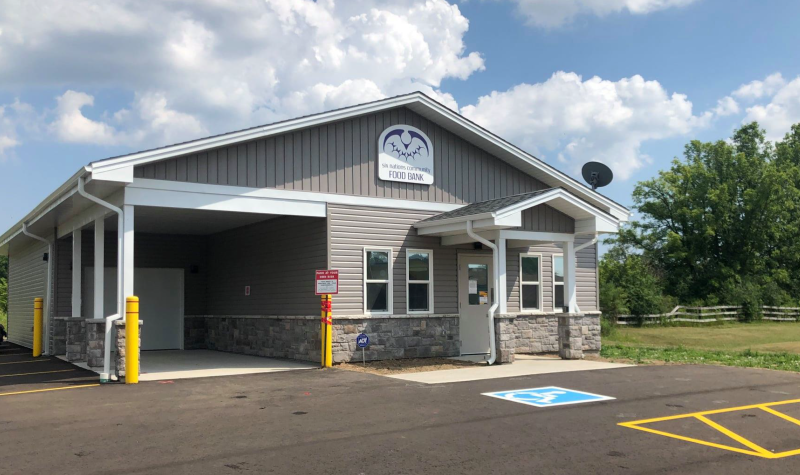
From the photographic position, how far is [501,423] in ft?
27.2

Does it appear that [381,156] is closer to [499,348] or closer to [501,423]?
[499,348]

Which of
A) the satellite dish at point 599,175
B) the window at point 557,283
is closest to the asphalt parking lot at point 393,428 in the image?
the window at point 557,283

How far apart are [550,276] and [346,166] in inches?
246

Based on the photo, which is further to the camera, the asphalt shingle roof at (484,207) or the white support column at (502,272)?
the white support column at (502,272)

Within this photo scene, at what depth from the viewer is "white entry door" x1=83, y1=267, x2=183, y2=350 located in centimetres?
1952

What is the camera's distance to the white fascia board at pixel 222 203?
1265 centimetres

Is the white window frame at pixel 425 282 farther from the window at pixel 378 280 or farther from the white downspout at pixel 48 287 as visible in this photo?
the white downspout at pixel 48 287

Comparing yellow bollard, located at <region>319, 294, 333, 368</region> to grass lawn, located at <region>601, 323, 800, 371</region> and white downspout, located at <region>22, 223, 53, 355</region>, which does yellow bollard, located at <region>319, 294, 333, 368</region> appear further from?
white downspout, located at <region>22, 223, 53, 355</region>

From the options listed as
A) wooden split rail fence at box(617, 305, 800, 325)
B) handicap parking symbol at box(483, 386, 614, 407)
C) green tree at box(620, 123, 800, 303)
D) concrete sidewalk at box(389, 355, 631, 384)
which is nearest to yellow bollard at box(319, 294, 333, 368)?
concrete sidewalk at box(389, 355, 631, 384)

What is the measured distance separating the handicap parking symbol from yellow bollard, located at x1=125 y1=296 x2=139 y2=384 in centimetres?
590

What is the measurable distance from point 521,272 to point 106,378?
9.74 meters

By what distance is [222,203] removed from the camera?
13.5m

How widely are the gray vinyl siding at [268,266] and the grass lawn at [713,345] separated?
7162 mm

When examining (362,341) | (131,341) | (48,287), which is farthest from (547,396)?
(48,287)
